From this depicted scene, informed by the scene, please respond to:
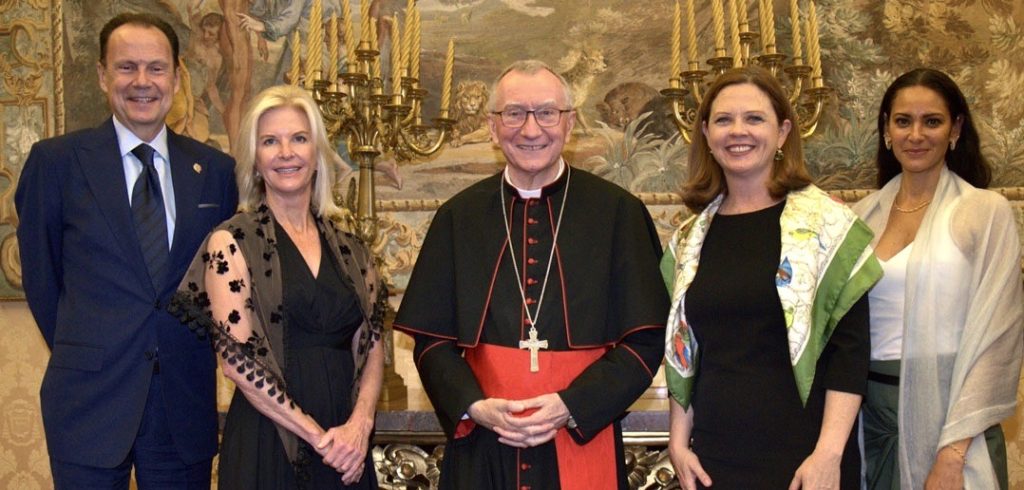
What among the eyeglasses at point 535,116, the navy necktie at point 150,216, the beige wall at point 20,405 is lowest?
the beige wall at point 20,405

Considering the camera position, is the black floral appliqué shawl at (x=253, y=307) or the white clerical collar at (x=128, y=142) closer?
the black floral appliqué shawl at (x=253, y=307)

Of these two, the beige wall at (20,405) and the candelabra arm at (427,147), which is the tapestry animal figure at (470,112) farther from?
the beige wall at (20,405)

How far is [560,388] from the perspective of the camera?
8.87ft

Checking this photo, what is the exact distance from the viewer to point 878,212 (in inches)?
124

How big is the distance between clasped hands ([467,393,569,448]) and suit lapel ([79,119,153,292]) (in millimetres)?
1112

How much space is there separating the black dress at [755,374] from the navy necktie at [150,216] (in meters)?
1.57

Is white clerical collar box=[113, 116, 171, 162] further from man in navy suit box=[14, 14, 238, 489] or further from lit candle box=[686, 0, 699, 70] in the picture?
lit candle box=[686, 0, 699, 70]

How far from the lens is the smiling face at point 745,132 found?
260 cm

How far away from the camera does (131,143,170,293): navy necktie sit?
2.92 metres

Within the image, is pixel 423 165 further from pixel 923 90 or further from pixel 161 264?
pixel 923 90

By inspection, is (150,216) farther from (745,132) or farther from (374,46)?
(745,132)

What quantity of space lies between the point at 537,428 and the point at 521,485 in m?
0.23

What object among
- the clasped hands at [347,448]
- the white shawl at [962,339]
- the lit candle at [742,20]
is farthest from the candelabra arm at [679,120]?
the clasped hands at [347,448]

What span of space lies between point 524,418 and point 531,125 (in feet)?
2.68
